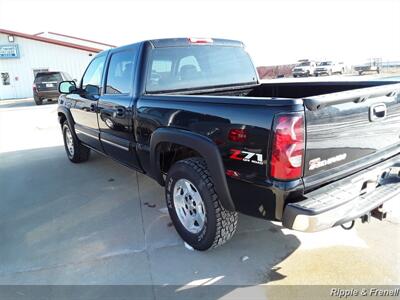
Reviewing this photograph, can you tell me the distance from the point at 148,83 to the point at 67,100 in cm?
284

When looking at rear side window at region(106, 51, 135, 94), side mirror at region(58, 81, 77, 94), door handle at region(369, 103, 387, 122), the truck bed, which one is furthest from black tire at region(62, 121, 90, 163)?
door handle at region(369, 103, 387, 122)

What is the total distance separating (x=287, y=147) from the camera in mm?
2154

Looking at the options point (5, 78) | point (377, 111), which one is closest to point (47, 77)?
point (5, 78)

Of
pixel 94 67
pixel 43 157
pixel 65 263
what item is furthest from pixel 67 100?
pixel 65 263

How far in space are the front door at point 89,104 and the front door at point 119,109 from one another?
25cm

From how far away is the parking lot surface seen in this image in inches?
109

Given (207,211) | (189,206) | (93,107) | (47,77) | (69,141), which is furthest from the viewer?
(47,77)

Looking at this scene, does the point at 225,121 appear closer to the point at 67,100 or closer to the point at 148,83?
the point at 148,83

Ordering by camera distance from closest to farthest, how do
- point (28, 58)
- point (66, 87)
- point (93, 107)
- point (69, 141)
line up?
point (93, 107) < point (66, 87) < point (69, 141) < point (28, 58)

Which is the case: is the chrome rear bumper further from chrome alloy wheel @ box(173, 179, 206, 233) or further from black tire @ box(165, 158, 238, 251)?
chrome alloy wheel @ box(173, 179, 206, 233)

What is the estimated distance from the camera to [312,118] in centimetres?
218

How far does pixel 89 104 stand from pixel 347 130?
355 centimetres

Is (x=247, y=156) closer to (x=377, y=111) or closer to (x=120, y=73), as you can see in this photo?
(x=377, y=111)

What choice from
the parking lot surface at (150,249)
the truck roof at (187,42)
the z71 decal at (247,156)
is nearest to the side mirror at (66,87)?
the parking lot surface at (150,249)
